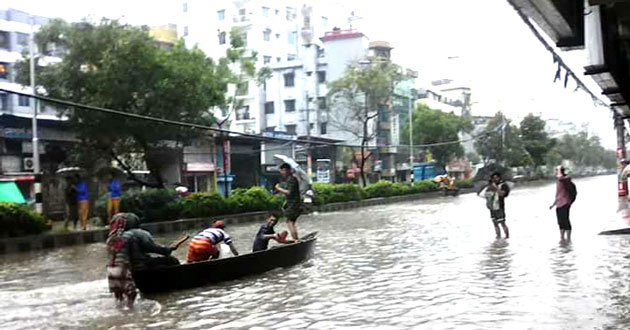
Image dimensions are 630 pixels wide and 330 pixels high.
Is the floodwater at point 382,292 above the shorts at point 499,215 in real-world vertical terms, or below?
below

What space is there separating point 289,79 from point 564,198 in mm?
49783

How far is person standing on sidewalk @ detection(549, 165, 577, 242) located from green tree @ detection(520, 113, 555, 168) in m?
67.0

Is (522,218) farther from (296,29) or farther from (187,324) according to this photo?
(296,29)

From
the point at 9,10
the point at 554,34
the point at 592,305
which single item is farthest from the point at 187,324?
the point at 9,10

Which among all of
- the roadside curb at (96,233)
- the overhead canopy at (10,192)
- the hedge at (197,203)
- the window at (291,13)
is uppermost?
the window at (291,13)

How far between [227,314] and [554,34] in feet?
18.2

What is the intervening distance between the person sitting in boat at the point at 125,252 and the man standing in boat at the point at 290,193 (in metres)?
4.96

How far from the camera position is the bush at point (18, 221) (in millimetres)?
18719

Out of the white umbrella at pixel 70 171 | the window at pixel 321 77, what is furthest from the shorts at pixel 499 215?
the window at pixel 321 77

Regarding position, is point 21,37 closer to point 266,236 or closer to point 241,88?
point 241,88

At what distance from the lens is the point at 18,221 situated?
19062 mm

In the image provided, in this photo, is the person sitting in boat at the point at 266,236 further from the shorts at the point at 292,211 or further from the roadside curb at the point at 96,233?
the roadside curb at the point at 96,233

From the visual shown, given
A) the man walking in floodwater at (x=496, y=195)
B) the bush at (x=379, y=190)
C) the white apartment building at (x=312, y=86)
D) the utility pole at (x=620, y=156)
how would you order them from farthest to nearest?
the white apartment building at (x=312, y=86)
the bush at (x=379, y=190)
the utility pole at (x=620, y=156)
the man walking in floodwater at (x=496, y=195)

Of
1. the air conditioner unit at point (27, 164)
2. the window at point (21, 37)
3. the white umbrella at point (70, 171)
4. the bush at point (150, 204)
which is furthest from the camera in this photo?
the window at point (21, 37)
